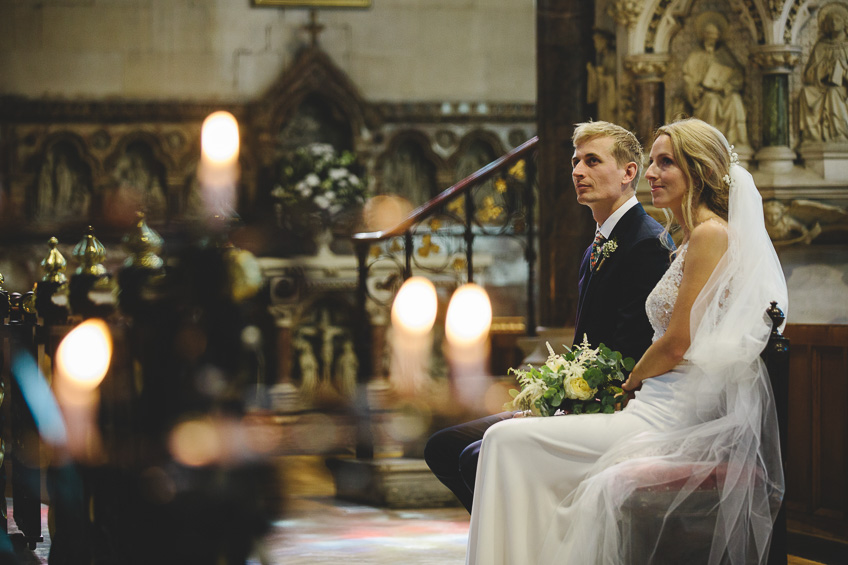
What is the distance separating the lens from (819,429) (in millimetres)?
4504

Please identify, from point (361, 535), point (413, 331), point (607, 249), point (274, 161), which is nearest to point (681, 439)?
point (607, 249)

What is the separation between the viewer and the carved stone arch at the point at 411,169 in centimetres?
1091

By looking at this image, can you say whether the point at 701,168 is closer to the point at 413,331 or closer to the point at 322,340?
the point at 413,331

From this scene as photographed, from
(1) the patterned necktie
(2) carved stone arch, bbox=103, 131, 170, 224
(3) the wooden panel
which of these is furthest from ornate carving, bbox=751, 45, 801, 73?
(2) carved stone arch, bbox=103, 131, 170, 224

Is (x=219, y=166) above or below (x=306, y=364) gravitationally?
above

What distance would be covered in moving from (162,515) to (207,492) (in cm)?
7

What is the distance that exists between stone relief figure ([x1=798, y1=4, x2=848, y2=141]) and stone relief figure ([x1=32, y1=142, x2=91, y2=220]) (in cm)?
767

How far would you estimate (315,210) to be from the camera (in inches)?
396

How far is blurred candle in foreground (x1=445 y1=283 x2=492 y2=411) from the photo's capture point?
9305mm

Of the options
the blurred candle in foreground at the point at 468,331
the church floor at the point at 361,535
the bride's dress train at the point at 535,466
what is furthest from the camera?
the blurred candle in foreground at the point at 468,331

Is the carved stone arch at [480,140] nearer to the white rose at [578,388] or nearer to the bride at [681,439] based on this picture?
the bride at [681,439]

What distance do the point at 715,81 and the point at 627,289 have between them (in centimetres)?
236

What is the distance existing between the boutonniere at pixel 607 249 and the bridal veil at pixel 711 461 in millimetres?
444

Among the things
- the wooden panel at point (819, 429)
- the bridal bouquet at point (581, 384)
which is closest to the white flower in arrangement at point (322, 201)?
the wooden panel at point (819, 429)
